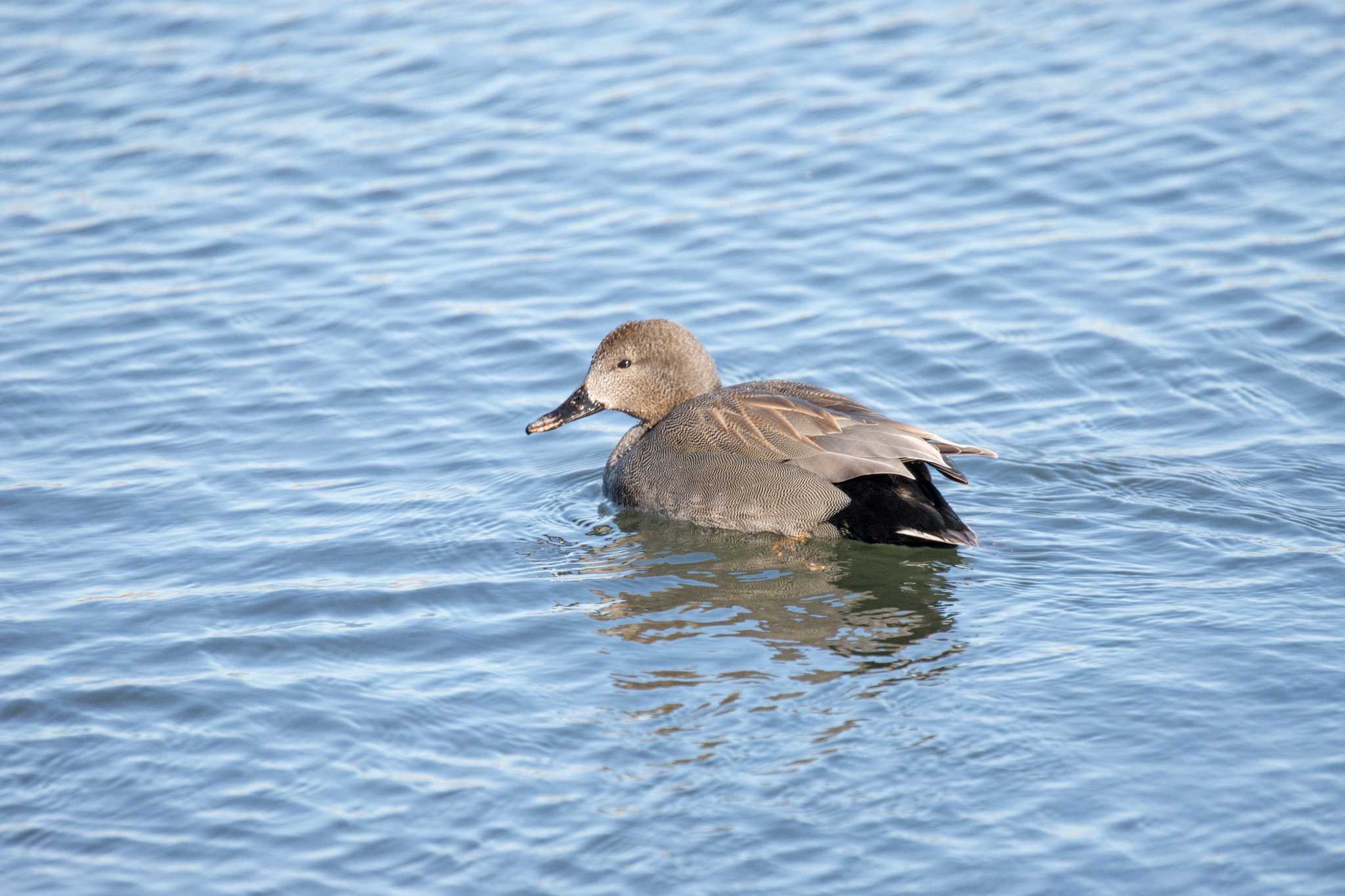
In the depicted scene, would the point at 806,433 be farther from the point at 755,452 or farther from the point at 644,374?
the point at 644,374

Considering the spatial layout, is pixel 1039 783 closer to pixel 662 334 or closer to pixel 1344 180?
pixel 662 334

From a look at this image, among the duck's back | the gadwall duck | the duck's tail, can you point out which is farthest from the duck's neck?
the duck's tail

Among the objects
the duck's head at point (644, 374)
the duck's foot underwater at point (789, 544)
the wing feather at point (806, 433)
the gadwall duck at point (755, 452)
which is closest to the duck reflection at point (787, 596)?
the duck's foot underwater at point (789, 544)

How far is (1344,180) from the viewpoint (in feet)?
38.9

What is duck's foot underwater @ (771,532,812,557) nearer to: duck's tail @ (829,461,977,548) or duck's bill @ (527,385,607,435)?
duck's tail @ (829,461,977,548)

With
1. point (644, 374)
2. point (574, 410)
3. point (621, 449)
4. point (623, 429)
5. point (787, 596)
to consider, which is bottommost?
point (787, 596)

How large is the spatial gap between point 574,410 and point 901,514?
7.56ft

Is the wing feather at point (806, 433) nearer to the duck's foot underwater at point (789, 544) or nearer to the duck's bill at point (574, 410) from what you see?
the duck's foot underwater at point (789, 544)

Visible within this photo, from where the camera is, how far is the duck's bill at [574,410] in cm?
910

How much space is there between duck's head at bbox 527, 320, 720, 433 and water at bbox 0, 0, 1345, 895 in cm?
52

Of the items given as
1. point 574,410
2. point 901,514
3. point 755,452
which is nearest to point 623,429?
point 574,410

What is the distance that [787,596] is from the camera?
24.3 feet

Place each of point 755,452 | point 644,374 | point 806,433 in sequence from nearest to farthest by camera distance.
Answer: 1. point 806,433
2. point 755,452
3. point 644,374

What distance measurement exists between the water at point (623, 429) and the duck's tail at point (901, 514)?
0.59 ft
